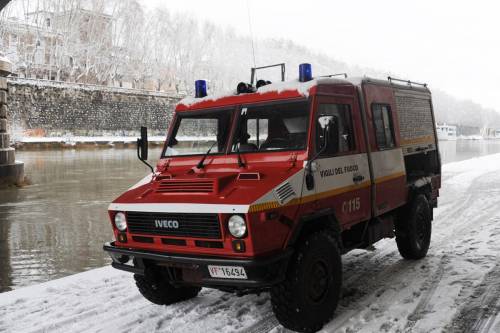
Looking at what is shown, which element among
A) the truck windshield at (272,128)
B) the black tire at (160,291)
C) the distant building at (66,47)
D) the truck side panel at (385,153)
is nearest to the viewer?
the truck windshield at (272,128)

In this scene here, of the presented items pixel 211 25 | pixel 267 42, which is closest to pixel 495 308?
pixel 211 25

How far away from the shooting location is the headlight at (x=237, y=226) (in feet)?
14.2

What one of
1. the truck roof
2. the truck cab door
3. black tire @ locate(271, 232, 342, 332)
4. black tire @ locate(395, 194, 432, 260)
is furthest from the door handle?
black tire @ locate(395, 194, 432, 260)

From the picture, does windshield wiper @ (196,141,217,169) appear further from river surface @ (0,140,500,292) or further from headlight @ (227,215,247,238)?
river surface @ (0,140,500,292)

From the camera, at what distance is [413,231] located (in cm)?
734

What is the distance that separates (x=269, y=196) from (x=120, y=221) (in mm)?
1641

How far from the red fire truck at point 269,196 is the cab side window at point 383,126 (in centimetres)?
3

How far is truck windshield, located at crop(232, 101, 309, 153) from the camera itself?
5.33 metres

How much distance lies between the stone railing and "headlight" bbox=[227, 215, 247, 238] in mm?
16964

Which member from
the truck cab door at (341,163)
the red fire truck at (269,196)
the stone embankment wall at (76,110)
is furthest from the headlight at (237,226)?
the stone embankment wall at (76,110)

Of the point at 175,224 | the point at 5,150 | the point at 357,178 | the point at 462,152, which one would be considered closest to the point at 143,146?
the point at 175,224

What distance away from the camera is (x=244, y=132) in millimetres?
5594

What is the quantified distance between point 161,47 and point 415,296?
71.5 metres

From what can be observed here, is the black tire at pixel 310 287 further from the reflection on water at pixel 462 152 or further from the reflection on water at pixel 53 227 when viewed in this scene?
the reflection on water at pixel 462 152
